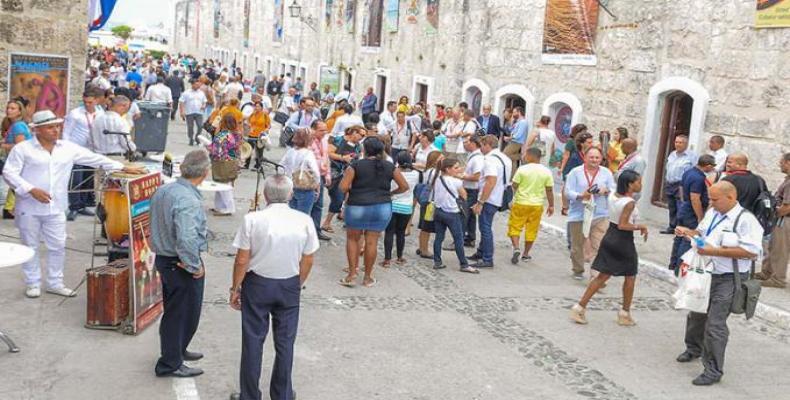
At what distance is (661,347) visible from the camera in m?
7.39

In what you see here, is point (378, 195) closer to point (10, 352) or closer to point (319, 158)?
point (319, 158)

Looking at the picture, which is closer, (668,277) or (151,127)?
(668,277)

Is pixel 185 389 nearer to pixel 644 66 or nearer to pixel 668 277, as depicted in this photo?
pixel 668 277

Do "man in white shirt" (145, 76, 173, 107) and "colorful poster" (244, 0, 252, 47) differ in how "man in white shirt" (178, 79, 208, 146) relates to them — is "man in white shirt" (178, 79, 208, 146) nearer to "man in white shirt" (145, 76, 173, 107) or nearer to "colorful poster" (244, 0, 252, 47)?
"man in white shirt" (145, 76, 173, 107)

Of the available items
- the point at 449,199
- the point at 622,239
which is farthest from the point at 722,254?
the point at 449,199

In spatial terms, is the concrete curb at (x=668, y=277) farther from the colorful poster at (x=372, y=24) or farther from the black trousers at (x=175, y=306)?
the colorful poster at (x=372, y=24)

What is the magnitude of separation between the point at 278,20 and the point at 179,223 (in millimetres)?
38550

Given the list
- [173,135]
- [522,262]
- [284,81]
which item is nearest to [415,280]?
[522,262]

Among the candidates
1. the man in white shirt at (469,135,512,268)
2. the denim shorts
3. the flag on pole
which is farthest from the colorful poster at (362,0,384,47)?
the denim shorts

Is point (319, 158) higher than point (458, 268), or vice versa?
point (319, 158)

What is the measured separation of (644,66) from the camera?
46.6 feet

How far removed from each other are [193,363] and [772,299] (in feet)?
20.5

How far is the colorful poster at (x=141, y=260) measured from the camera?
6477mm

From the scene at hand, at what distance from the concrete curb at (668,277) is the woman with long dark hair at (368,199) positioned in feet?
11.9
